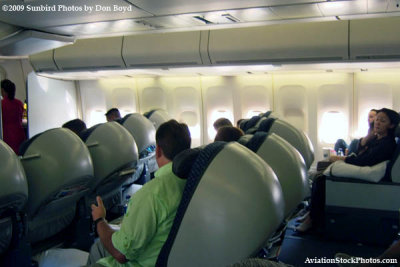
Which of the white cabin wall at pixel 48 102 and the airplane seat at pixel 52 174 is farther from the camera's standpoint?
the white cabin wall at pixel 48 102

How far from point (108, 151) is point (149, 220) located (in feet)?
7.17

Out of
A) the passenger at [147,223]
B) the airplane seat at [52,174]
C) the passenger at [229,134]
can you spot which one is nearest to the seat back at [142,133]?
the airplane seat at [52,174]

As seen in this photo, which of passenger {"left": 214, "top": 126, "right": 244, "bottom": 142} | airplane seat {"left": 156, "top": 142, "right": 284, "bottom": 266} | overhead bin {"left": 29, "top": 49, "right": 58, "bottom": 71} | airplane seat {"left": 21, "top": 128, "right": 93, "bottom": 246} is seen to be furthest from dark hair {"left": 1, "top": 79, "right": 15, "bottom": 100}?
airplane seat {"left": 156, "top": 142, "right": 284, "bottom": 266}

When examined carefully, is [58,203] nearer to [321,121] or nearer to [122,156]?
[122,156]

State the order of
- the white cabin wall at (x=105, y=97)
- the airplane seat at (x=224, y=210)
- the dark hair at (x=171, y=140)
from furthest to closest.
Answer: the white cabin wall at (x=105, y=97)
the dark hair at (x=171, y=140)
the airplane seat at (x=224, y=210)

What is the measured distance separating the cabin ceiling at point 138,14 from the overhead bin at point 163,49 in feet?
6.68

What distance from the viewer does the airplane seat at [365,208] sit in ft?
14.4

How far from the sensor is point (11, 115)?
637 centimetres

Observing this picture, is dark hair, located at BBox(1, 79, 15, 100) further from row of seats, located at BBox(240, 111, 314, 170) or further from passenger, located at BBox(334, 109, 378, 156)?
passenger, located at BBox(334, 109, 378, 156)

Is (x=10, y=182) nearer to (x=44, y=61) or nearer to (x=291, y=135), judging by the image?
(x=291, y=135)

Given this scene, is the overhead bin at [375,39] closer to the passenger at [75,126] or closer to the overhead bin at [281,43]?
the overhead bin at [281,43]

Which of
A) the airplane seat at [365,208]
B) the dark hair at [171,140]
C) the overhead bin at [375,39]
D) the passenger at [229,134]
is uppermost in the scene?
the overhead bin at [375,39]

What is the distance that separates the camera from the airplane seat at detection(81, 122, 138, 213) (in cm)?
410

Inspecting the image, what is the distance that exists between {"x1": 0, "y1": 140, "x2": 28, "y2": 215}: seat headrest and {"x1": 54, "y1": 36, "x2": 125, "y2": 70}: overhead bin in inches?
174
